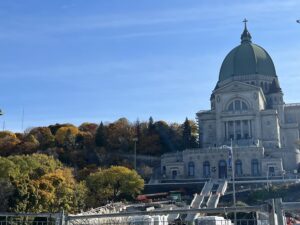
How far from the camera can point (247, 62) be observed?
9525cm

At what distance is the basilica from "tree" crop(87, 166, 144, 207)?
14.4 metres

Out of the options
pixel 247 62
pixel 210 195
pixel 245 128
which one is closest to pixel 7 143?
pixel 245 128

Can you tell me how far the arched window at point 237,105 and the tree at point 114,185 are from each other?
89.8 feet

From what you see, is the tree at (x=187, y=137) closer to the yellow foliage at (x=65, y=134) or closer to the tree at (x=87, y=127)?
the tree at (x=87, y=127)

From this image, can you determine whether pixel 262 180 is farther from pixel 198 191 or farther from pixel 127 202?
pixel 127 202

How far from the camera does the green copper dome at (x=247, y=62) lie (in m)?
95.1

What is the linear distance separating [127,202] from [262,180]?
21725 millimetres

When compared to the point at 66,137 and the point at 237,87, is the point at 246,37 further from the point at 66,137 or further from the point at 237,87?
the point at 66,137

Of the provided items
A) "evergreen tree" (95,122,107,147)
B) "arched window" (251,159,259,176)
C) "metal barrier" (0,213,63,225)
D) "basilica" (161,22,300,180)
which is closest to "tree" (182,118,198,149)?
"basilica" (161,22,300,180)

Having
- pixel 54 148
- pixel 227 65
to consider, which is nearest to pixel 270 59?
pixel 227 65

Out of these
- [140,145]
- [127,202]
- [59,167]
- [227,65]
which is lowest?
[127,202]

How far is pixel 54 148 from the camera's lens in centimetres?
8619

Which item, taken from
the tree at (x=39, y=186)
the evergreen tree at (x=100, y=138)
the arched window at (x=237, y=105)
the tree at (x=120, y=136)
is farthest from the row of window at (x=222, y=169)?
the tree at (x=39, y=186)

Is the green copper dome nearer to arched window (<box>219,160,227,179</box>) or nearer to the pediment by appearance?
the pediment
